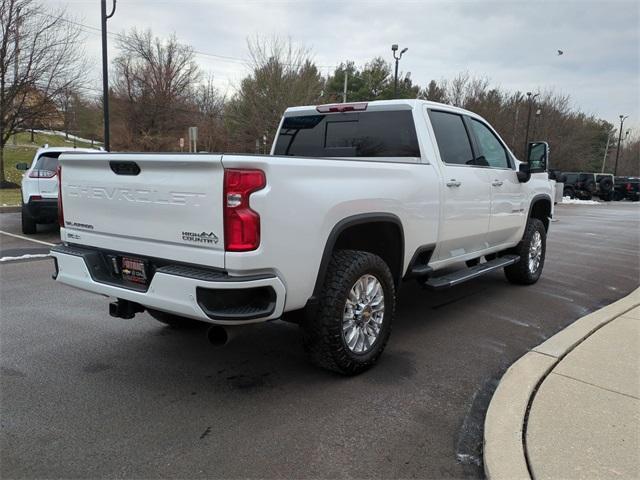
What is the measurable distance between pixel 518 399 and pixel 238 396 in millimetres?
1854

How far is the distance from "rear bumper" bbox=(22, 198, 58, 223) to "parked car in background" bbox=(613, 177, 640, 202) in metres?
40.9

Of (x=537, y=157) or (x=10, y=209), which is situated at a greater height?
(x=537, y=157)

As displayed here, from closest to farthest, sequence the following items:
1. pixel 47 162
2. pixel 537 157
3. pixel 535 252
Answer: pixel 537 157
pixel 535 252
pixel 47 162

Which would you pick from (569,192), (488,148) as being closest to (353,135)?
(488,148)

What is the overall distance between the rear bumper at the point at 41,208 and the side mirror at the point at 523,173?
808 cm

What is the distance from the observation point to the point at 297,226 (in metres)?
3.12

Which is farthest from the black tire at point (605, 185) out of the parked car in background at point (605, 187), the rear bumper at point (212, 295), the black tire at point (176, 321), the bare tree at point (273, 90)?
the rear bumper at point (212, 295)

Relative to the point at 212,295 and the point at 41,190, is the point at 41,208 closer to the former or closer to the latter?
the point at 41,190

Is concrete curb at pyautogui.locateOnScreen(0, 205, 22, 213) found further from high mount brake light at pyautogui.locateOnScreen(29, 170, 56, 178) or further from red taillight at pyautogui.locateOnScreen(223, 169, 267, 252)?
red taillight at pyautogui.locateOnScreen(223, 169, 267, 252)

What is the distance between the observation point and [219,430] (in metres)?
3.02

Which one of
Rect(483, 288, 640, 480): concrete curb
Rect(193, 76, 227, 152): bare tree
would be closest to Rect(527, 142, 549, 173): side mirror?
Rect(483, 288, 640, 480): concrete curb

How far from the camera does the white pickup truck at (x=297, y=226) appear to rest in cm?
292

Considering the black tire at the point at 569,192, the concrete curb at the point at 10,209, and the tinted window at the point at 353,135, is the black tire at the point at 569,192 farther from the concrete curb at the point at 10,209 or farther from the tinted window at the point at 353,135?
the tinted window at the point at 353,135

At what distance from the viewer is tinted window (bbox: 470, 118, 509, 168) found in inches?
218
